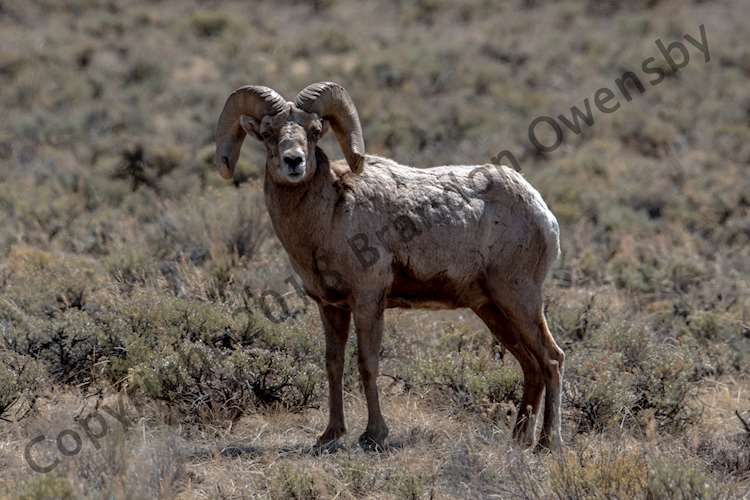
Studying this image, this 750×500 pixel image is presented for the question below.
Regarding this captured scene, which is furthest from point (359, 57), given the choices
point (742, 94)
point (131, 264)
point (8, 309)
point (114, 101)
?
point (8, 309)

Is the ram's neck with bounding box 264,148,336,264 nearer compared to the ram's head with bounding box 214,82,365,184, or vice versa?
the ram's head with bounding box 214,82,365,184

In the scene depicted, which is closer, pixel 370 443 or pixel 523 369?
pixel 370 443

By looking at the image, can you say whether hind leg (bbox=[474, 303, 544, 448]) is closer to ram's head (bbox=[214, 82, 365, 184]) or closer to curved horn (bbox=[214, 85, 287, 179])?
ram's head (bbox=[214, 82, 365, 184])

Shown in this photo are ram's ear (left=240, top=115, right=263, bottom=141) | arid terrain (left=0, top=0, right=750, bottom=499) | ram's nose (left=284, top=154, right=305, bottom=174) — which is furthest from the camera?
ram's ear (left=240, top=115, right=263, bottom=141)

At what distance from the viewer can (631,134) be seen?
64.5 ft

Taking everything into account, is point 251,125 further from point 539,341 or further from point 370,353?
point 539,341

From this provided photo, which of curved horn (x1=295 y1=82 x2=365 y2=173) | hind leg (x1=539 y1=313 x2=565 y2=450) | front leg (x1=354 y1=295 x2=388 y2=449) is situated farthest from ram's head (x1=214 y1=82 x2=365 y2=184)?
hind leg (x1=539 y1=313 x2=565 y2=450)

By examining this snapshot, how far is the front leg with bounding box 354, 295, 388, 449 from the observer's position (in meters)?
6.77

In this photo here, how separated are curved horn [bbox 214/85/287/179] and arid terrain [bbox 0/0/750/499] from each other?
5.19 feet

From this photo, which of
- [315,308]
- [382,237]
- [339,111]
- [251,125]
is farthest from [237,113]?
[315,308]

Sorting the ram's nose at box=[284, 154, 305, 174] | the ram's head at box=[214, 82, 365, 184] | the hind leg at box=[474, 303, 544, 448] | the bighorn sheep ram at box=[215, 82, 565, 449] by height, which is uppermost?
the ram's head at box=[214, 82, 365, 184]

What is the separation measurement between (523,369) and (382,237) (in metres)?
1.53

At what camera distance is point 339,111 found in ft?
23.0

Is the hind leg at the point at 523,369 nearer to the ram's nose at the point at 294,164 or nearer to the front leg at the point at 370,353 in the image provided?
the front leg at the point at 370,353
